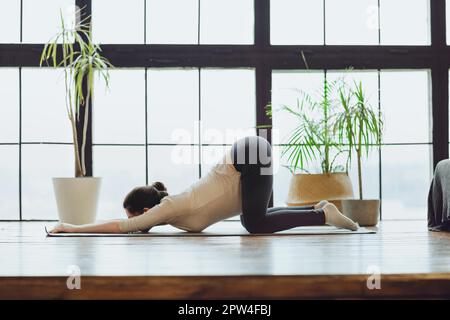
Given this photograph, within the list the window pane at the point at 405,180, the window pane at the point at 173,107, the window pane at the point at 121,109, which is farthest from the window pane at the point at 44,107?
the window pane at the point at 405,180

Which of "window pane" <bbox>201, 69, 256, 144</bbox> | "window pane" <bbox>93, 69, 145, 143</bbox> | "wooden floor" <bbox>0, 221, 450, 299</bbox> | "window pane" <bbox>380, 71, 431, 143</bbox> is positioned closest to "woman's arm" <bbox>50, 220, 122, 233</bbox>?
"wooden floor" <bbox>0, 221, 450, 299</bbox>

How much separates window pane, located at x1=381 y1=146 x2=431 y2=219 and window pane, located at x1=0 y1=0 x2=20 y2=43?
3.07m

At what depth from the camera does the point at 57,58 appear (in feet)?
15.7

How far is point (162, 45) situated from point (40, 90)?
3.37 ft

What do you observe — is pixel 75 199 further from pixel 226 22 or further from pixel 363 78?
pixel 363 78

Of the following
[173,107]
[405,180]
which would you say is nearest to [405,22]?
[405,180]

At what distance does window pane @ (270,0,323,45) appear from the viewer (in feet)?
16.1

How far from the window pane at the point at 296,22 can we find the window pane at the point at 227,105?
0.40m

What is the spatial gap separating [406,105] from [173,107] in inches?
74.0

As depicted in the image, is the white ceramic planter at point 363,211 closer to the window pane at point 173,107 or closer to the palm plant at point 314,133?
the palm plant at point 314,133

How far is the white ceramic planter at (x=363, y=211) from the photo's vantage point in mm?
4016

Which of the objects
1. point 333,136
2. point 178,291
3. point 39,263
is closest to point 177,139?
point 333,136

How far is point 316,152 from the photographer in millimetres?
4727

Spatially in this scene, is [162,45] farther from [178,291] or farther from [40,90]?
[178,291]
